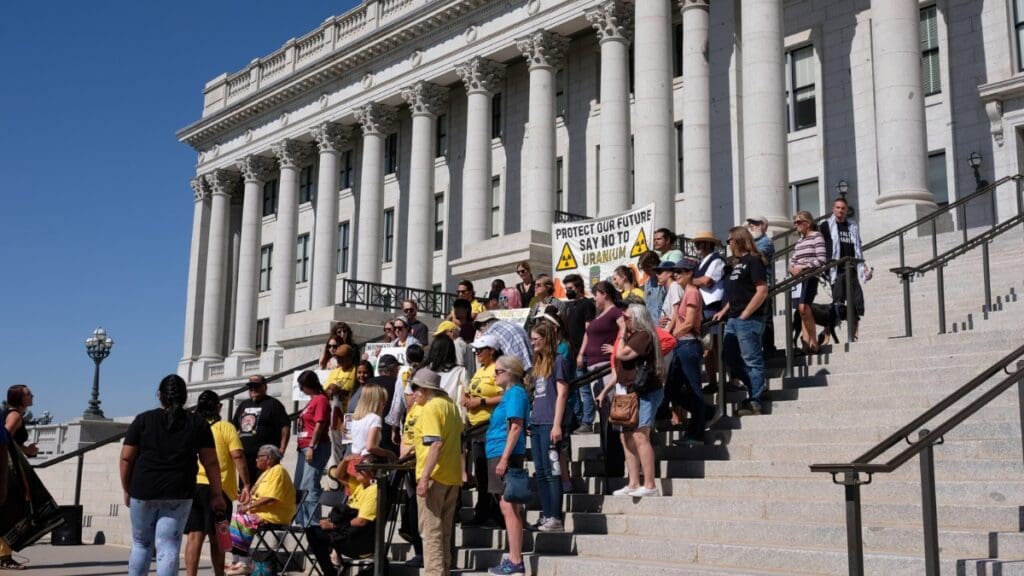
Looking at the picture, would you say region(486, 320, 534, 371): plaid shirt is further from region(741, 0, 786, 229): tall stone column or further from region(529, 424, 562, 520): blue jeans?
region(741, 0, 786, 229): tall stone column

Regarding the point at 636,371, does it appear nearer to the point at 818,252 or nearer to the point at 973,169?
the point at 818,252

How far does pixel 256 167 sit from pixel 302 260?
4.69 metres

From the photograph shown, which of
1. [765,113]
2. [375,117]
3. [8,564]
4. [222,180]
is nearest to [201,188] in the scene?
[222,180]

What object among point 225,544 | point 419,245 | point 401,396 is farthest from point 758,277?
point 419,245

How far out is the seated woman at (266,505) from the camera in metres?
10.3

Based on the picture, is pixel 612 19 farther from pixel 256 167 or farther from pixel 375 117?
pixel 256 167

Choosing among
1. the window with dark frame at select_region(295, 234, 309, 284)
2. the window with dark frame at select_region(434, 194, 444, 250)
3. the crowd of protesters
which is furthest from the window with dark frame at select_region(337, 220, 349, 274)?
the crowd of protesters

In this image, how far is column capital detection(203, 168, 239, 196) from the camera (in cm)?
5031

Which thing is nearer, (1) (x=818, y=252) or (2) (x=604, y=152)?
(1) (x=818, y=252)

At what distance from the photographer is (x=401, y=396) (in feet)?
37.2

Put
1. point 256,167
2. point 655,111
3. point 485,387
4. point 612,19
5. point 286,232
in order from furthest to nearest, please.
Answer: point 256,167
point 286,232
point 612,19
point 655,111
point 485,387

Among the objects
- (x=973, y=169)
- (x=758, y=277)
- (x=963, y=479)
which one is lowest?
(x=963, y=479)

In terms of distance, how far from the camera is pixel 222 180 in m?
50.6

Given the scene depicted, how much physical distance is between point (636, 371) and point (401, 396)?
2.78m
